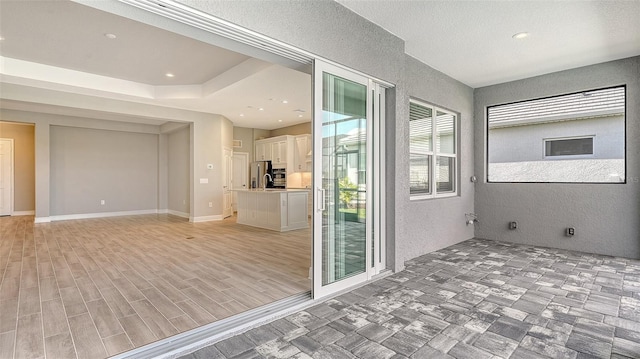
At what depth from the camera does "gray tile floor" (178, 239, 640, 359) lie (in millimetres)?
2061

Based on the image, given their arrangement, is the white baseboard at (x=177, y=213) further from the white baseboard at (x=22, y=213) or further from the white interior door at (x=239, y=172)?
the white baseboard at (x=22, y=213)

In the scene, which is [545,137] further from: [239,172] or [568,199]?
[239,172]

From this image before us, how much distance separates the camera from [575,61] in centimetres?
454

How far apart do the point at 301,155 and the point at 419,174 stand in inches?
202

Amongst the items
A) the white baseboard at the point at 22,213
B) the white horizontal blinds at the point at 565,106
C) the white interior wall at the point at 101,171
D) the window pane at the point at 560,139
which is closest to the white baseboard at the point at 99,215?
the white interior wall at the point at 101,171

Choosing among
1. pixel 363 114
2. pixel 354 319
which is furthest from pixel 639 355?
pixel 363 114

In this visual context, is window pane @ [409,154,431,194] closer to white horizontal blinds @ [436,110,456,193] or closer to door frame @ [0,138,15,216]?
white horizontal blinds @ [436,110,456,193]

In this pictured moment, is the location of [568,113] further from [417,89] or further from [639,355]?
[639,355]

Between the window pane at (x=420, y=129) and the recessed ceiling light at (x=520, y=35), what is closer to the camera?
the recessed ceiling light at (x=520, y=35)

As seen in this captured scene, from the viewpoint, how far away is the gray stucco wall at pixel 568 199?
14.5 feet

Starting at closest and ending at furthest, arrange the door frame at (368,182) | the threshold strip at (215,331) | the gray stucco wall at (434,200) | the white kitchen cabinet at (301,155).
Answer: the threshold strip at (215,331), the door frame at (368,182), the gray stucco wall at (434,200), the white kitchen cabinet at (301,155)

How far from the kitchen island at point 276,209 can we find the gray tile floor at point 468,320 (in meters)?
3.32

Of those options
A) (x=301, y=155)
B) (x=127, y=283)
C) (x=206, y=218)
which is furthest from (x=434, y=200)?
(x=206, y=218)

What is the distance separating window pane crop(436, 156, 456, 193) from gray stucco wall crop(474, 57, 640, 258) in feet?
2.56
